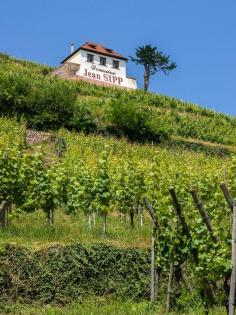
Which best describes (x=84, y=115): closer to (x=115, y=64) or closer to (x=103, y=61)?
(x=103, y=61)

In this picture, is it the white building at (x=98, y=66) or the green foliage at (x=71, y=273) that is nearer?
the green foliage at (x=71, y=273)

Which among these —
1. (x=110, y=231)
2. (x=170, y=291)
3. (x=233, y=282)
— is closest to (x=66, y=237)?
(x=110, y=231)

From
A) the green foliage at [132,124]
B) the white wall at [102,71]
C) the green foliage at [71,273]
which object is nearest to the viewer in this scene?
the green foliage at [71,273]

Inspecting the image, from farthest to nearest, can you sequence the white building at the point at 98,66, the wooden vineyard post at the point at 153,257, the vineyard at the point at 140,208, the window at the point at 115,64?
1. the window at the point at 115,64
2. the white building at the point at 98,66
3. the wooden vineyard post at the point at 153,257
4. the vineyard at the point at 140,208

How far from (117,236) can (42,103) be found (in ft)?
86.4

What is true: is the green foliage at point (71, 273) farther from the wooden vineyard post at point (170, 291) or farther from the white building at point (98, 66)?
the white building at point (98, 66)

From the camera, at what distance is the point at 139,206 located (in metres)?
22.4

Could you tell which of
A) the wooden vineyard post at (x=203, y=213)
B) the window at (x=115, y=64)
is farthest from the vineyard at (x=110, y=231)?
the window at (x=115, y=64)

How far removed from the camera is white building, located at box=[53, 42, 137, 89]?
214 feet

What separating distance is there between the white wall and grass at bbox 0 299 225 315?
53653mm

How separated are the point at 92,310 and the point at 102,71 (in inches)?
2249

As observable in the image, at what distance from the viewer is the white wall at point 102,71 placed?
2618 inches

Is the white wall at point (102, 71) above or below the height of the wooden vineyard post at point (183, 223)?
above

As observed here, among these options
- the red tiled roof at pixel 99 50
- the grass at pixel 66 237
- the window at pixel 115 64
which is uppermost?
the red tiled roof at pixel 99 50
